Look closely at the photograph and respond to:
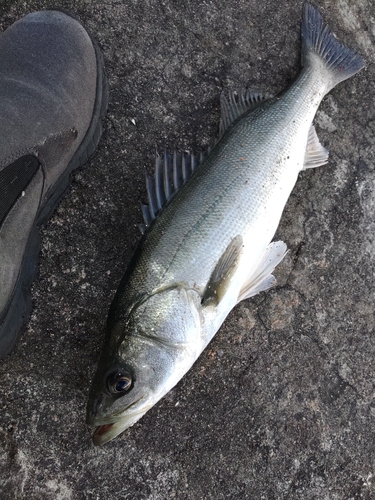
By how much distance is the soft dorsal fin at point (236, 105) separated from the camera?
3090 millimetres

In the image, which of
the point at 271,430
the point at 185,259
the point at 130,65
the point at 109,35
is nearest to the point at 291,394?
the point at 271,430

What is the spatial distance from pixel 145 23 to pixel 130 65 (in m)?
0.35

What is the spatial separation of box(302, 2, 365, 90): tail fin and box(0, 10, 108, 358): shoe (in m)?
1.55

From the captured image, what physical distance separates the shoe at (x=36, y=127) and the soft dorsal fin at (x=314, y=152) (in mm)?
1398

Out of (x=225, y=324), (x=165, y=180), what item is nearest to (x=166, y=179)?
(x=165, y=180)

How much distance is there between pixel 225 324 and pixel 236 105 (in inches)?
57.3

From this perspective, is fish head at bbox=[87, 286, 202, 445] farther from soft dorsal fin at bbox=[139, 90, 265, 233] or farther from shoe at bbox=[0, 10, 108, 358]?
shoe at bbox=[0, 10, 108, 358]

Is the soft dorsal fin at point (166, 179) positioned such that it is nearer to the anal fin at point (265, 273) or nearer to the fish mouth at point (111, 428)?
the anal fin at point (265, 273)

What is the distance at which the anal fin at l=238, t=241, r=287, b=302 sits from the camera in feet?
9.27

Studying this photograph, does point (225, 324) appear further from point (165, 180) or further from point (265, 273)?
point (165, 180)

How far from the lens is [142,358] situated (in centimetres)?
230

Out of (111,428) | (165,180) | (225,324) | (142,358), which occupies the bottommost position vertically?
(111,428)

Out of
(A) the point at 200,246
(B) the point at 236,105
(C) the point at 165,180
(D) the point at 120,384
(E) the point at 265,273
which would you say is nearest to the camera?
(D) the point at 120,384

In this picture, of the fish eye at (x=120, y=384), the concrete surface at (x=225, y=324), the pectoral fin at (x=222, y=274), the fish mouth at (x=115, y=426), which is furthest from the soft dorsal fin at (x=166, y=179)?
the fish mouth at (x=115, y=426)
